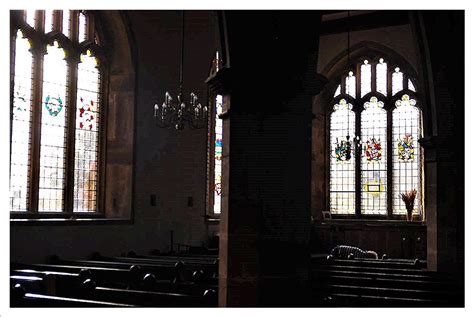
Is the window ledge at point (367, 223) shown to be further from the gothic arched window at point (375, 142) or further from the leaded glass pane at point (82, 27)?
the leaded glass pane at point (82, 27)

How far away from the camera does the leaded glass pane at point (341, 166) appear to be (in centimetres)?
1628

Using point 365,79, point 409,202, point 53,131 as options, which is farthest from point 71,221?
point 365,79

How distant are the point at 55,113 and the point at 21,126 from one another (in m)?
0.78

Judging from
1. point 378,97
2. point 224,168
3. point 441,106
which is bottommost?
point 224,168

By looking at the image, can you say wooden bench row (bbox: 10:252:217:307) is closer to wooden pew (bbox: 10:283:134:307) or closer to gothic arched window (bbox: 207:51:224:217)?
wooden pew (bbox: 10:283:134:307)

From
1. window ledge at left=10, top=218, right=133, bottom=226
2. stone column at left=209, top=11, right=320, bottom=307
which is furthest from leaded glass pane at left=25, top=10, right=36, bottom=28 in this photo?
stone column at left=209, top=11, right=320, bottom=307

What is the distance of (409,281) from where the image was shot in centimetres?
753

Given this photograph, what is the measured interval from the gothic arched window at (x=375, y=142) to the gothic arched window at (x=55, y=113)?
5876 mm

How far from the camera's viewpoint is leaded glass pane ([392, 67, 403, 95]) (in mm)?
15938

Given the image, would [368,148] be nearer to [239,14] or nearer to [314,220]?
[314,220]

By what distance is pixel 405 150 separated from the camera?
15.7 m

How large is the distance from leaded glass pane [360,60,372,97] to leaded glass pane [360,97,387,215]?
0.27m
